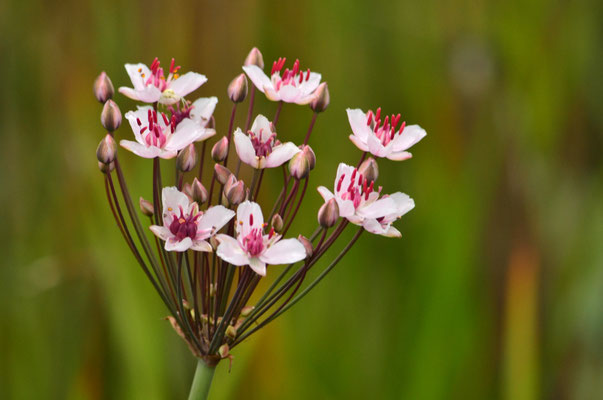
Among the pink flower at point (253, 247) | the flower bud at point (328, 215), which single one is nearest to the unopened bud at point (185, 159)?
the pink flower at point (253, 247)

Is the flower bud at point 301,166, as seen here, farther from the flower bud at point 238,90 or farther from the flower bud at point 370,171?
the flower bud at point 238,90

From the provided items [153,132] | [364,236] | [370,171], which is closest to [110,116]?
[153,132]

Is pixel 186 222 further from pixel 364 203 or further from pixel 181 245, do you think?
pixel 364 203

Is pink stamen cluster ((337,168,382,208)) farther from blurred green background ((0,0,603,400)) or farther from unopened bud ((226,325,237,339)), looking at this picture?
blurred green background ((0,0,603,400))

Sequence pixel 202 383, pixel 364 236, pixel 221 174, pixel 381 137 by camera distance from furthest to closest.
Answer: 1. pixel 364 236
2. pixel 381 137
3. pixel 221 174
4. pixel 202 383

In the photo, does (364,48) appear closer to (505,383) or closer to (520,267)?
(520,267)

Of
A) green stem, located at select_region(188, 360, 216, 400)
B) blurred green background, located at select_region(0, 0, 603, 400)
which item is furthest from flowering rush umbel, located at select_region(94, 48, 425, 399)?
blurred green background, located at select_region(0, 0, 603, 400)

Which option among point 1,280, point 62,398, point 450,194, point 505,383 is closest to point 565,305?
point 505,383
